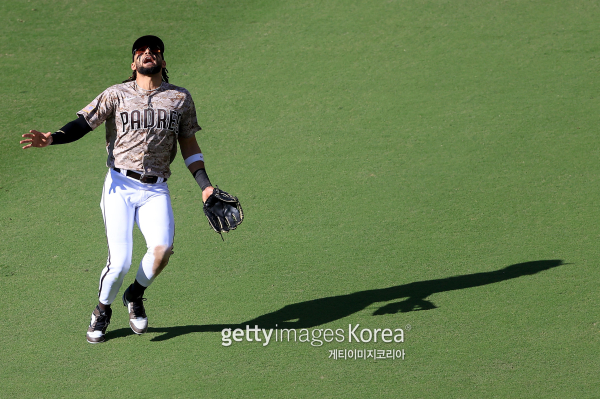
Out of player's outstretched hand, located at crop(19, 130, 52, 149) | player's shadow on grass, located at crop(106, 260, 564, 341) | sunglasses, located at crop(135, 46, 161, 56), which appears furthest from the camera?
player's shadow on grass, located at crop(106, 260, 564, 341)

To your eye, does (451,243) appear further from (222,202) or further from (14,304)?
(14,304)

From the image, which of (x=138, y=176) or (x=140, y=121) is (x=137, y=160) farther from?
(x=140, y=121)

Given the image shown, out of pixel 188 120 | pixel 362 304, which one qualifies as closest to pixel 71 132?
pixel 188 120

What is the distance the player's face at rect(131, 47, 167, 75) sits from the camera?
183 inches

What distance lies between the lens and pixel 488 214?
6266 mm

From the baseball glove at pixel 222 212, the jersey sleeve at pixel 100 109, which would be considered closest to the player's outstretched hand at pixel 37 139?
the jersey sleeve at pixel 100 109

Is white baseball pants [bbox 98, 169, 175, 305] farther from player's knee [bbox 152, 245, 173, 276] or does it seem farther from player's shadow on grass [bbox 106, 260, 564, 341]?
player's shadow on grass [bbox 106, 260, 564, 341]

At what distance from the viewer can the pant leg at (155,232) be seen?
15.1 feet

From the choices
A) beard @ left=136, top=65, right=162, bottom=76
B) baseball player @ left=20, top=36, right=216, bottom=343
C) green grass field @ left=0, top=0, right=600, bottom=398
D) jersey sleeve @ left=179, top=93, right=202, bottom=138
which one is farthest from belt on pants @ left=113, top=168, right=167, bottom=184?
green grass field @ left=0, top=0, right=600, bottom=398

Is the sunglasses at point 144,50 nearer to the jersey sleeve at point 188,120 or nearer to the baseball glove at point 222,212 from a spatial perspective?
the jersey sleeve at point 188,120

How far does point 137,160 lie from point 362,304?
1953 millimetres

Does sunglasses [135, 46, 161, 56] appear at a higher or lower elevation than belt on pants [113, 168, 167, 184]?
higher

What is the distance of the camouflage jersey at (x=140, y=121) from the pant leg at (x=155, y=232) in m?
0.19

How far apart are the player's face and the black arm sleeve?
1.69 ft
